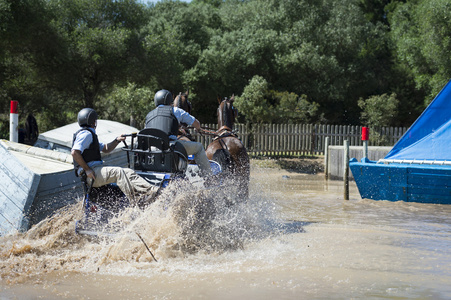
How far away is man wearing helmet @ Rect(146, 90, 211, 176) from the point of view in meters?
7.11

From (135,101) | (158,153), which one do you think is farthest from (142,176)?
(135,101)

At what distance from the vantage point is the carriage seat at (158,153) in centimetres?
664

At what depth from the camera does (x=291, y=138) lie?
75.6 ft

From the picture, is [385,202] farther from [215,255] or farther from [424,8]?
[424,8]

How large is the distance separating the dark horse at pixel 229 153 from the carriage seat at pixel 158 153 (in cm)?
189

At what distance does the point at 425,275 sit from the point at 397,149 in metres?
6.58

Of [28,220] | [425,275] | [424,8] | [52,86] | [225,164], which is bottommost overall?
[425,275]

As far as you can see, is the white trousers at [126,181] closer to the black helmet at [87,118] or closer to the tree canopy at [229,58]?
the black helmet at [87,118]

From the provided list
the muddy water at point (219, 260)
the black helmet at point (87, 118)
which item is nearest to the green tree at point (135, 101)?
the muddy water at point (219, 260)

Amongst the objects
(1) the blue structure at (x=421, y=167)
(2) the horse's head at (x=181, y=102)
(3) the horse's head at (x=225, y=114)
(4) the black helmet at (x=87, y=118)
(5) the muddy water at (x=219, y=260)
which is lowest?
(5) the muddy water at (x=219, y=260)

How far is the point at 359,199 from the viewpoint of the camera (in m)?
12.8

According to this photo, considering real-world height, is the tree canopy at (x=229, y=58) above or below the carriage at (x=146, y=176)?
above

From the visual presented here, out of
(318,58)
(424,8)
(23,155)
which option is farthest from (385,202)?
(424,8)

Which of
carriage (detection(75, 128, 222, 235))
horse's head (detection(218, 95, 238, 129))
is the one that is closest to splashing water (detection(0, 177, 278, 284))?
carriage (detection(75, 128, 222, 235))
